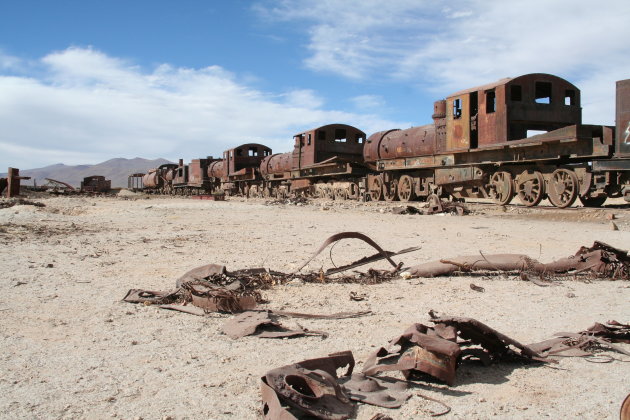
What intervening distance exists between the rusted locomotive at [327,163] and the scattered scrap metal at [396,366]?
20762 millimetres

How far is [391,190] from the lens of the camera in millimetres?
21875

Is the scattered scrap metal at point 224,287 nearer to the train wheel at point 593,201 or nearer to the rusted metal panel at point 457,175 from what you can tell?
the train wheel at point 593,201

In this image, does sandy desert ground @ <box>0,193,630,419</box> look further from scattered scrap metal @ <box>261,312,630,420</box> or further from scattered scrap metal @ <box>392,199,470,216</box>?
scattered scrap metal @ <box>392,199,470,216</box>

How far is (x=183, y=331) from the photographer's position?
374cm

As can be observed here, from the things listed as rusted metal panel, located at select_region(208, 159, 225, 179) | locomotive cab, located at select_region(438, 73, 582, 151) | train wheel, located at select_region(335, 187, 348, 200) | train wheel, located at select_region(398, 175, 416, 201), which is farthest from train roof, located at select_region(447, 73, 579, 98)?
rusted metal panel, located at select_region(208, 159, 225, 179)

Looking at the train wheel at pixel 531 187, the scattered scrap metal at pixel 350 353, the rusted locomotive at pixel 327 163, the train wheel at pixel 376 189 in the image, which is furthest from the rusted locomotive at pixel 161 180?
the scattered scrap metal at pixel 350 353

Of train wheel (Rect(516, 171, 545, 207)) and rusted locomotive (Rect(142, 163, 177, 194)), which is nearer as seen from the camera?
train wheel (Rect(516, 171, 545, 207))

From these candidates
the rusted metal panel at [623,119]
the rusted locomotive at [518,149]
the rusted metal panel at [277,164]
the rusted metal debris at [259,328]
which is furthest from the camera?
the rusted metal panel at [277,164]

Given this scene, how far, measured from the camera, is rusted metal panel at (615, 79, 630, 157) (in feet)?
40.0

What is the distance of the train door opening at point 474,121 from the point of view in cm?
1667

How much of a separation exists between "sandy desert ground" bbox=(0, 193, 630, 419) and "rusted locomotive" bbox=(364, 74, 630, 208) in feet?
17.6

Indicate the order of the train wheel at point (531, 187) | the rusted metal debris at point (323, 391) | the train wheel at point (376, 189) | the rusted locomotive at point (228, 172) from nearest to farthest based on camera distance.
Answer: the rusted metal debris at point (323, 391) → the train wheel at point (531, 187) → the train wheel at point (376, 189) → the rusted locomotive at point (228, 172)

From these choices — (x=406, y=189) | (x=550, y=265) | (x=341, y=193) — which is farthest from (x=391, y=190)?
(x=550, y=265)

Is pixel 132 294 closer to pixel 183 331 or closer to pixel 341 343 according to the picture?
pixel 183 331
